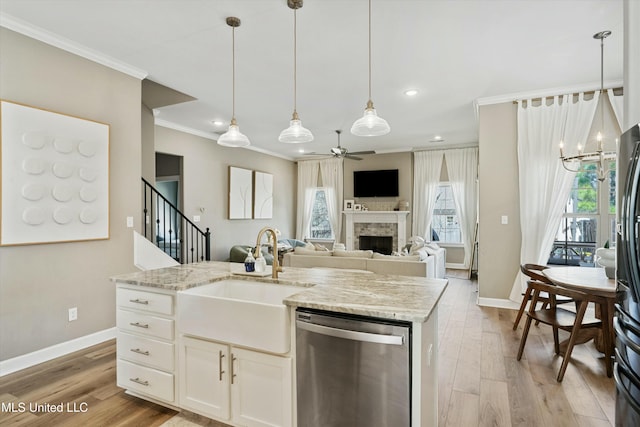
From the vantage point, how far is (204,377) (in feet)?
6.39

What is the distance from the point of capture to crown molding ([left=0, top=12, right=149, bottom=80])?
2.61 meters

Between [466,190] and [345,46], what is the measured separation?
554 cm

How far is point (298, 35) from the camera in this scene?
2883 mm

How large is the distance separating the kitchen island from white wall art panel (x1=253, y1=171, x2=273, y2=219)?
206 inches

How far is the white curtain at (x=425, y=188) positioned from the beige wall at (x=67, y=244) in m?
6.22

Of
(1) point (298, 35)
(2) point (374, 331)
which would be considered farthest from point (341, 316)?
(1) point (298, 35)

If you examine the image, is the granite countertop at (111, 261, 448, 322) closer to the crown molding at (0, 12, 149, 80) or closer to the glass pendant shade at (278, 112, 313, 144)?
the glass pendant shade at (278, 112, 313, 144)

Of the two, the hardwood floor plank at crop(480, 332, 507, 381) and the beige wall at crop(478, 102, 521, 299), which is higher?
the beige wall at crop(478, 102, 521, 299)

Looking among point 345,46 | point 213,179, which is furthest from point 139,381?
point 213,179

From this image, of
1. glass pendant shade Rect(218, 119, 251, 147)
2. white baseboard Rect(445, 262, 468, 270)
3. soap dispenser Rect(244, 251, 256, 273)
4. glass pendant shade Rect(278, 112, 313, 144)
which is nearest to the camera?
soap dispenser Rect(244, 251, 256, 273)

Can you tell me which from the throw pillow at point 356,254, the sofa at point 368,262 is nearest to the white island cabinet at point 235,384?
the sofa at point 368,262

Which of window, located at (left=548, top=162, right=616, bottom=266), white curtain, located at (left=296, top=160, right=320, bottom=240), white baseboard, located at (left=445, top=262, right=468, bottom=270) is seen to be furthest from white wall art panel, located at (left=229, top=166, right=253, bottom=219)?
window, located at (left=548, top=162, right=616, bottom=266)

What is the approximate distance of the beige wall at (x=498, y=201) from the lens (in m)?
4.42

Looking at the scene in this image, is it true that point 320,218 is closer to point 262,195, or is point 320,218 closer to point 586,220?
point 262,195
